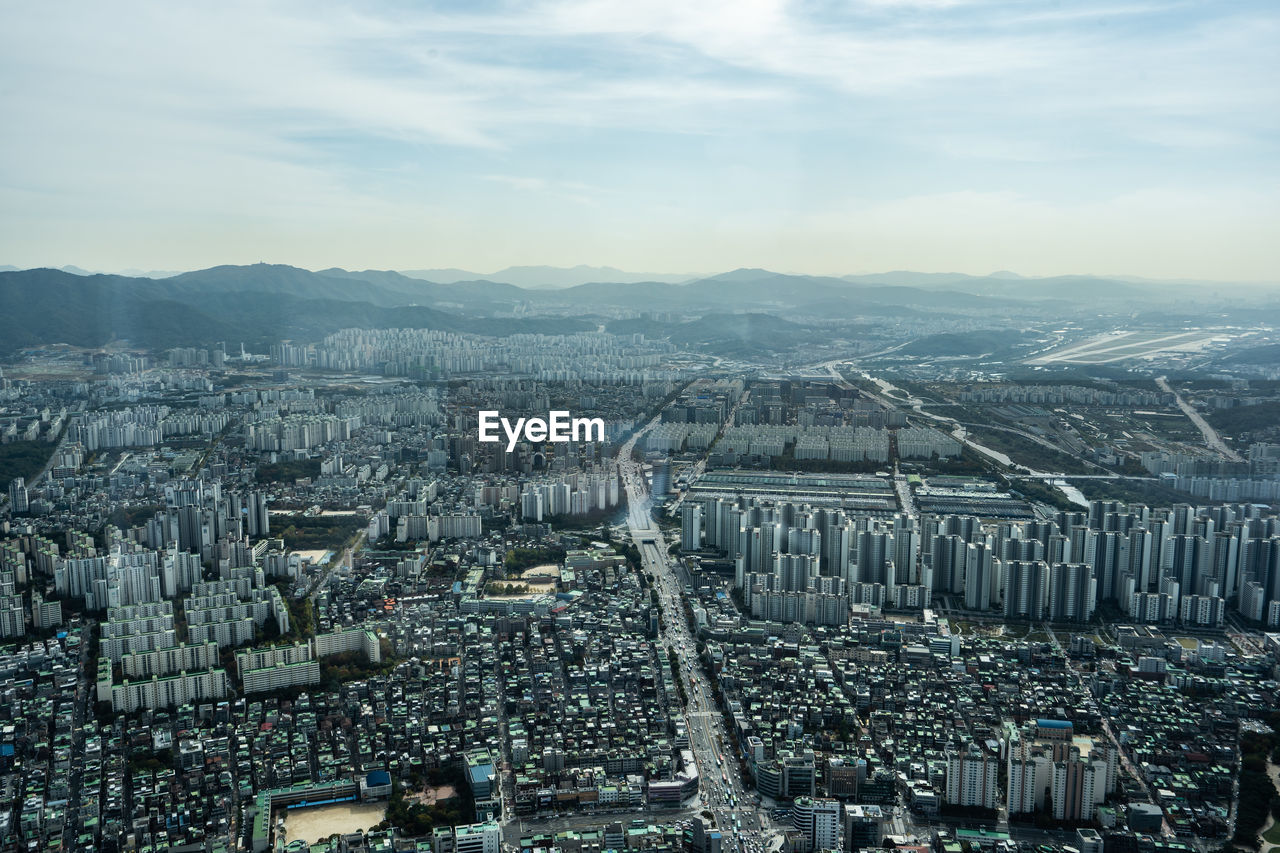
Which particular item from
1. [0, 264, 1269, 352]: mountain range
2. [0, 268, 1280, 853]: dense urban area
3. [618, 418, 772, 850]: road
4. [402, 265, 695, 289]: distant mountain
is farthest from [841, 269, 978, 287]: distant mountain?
[618, 418, 772, 850]: road

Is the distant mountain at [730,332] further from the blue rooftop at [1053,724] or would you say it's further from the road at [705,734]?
the blue rooftop at [1053,724]

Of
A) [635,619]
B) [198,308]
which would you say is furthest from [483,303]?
[635,619]

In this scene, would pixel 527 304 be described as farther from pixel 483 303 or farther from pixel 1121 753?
pixel 1121 753

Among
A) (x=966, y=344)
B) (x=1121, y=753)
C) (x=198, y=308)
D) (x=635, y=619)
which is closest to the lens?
(x=1121, y=753)

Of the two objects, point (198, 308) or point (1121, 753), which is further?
point (198, 308)

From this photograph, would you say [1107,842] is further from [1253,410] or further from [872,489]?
[1253,410]

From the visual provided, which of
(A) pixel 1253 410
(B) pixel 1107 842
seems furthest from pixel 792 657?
(A) pixel 1253 410

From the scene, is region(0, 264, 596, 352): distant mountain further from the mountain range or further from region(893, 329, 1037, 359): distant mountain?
region(893, 329, 1037, 359): distant mountain
